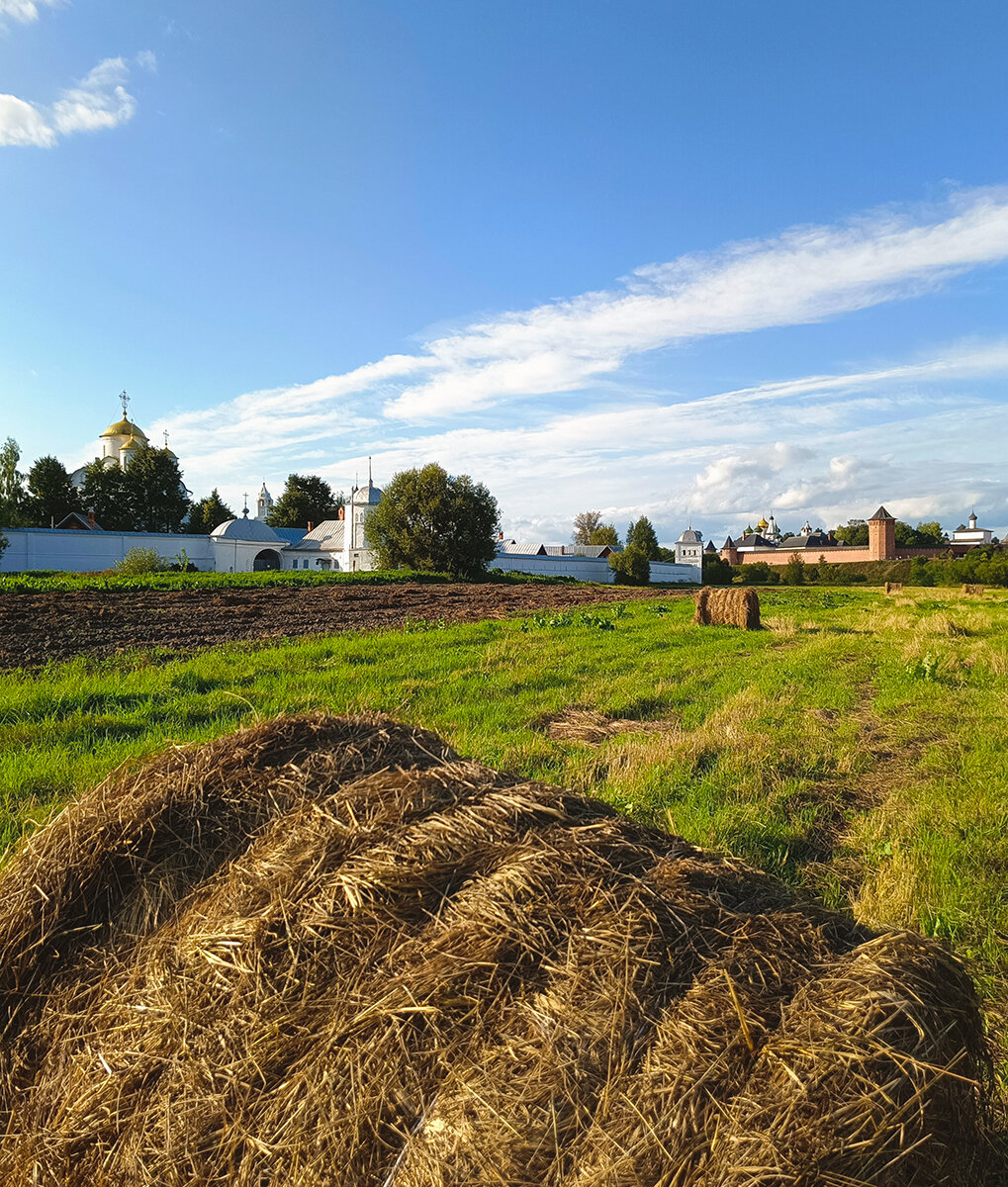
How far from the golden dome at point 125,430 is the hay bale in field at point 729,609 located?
90313mm

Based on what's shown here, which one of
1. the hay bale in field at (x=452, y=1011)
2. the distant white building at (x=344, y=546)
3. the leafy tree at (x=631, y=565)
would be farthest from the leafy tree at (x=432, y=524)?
the hay bale in field at (x=452, y=1011)

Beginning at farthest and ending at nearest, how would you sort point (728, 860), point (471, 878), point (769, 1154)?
point (728, 860) → point (471, 878) → point (769, 1154)

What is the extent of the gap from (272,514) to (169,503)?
28.8 meters

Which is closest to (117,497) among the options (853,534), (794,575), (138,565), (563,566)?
(138,565)

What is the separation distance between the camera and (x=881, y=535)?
111250 millimetres

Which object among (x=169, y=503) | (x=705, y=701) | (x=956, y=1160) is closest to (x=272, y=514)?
(x=169, y=503)

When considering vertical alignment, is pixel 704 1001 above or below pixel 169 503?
below

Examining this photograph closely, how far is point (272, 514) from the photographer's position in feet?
367

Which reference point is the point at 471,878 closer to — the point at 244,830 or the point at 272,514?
the point at 244,830

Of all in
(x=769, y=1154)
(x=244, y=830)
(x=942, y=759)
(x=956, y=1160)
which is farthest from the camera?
(x=942, y=759)

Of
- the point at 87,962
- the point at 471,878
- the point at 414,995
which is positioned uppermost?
the point at 471,878

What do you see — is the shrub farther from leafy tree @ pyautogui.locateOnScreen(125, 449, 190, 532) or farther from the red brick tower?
the red brick tower

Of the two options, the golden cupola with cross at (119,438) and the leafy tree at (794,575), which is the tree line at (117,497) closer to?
the golden cupola with cross at (119,438)

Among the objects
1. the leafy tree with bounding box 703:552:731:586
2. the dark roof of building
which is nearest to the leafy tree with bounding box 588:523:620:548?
the leafy tree with bounding box 703:552:731:586
